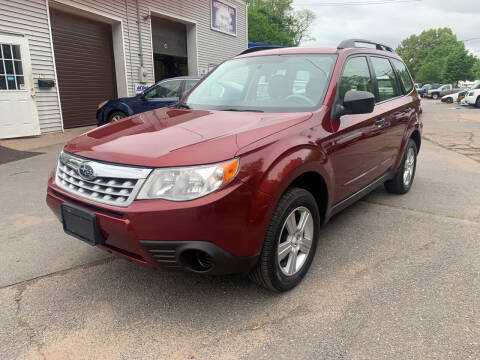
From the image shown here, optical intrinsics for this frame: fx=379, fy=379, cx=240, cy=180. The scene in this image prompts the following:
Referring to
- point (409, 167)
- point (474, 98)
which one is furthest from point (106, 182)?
point (474, 98)

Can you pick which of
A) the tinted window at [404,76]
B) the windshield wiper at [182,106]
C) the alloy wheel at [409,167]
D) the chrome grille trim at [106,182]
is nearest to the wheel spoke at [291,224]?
the chrome grille trim at [106,182]

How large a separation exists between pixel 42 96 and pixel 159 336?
30.5 feet

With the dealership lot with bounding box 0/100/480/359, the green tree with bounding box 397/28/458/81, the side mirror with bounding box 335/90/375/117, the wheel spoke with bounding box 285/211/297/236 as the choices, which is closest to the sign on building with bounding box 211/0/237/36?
the dealership lot with bounding box 0/100/480/359

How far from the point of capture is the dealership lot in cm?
209

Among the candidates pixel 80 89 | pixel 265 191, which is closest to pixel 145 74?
pixel 80 89

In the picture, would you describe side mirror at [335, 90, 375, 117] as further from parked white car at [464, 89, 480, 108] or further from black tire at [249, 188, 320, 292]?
parked white car at [464, 89, 480, 108]

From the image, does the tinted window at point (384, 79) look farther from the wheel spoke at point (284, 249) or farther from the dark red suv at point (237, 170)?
the wheel spoke at point (284, 249)

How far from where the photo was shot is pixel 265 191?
215cm

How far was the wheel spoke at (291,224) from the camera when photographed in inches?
97.0

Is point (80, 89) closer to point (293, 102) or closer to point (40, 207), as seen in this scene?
point (40, 207)

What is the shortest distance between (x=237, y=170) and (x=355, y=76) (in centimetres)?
189

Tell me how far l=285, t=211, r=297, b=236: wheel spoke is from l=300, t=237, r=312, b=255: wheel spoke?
0.16 metres

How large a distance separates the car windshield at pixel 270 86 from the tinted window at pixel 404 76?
1.77 meters

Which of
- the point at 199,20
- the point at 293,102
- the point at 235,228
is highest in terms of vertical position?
the point at 199,20
